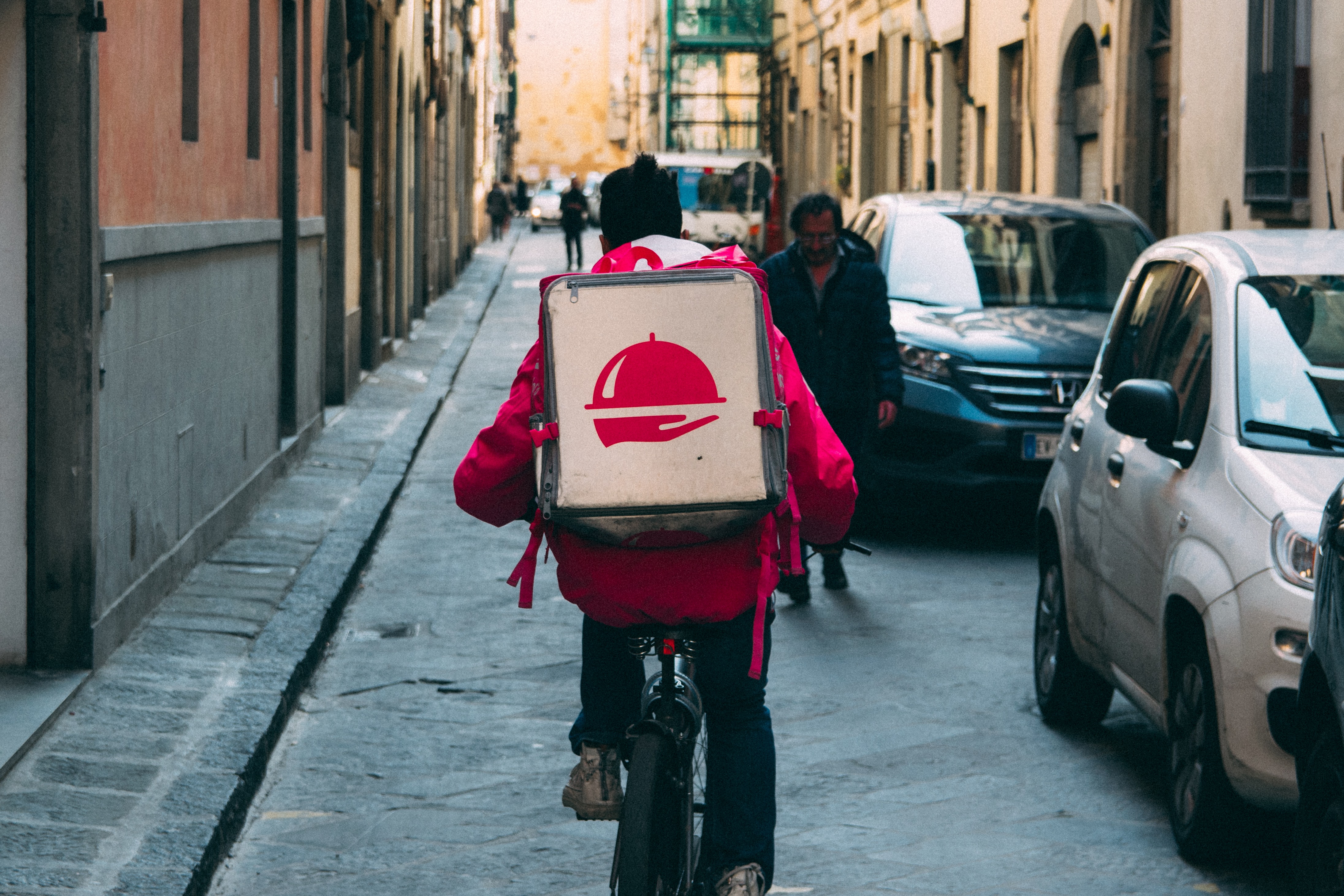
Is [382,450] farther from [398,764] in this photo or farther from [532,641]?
[398,764]

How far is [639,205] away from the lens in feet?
11.8

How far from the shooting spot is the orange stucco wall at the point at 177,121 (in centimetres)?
646

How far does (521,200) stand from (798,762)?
191ft

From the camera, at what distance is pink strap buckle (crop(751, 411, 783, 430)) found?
325cm

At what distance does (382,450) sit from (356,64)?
204 inches

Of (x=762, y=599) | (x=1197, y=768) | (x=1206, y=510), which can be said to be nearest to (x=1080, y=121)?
(x=1206, y=510)

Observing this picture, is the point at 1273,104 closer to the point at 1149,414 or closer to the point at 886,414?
the point at 886,414

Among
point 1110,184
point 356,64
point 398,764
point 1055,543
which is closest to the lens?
point 398,764

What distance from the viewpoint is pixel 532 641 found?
7.26 meters

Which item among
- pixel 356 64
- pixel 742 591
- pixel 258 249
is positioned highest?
pixel 356 64

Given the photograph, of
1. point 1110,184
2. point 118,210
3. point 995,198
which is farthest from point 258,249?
point 1110,184

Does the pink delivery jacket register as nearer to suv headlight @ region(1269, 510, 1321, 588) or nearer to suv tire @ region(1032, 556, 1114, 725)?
suv headlight @ region(1269, 510, 1321, 588)

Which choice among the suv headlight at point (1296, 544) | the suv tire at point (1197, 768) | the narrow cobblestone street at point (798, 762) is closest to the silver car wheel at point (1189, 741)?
the suv tire at point (1197, 768)

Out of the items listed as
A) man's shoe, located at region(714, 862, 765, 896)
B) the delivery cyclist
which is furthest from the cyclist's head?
man's shoe, located at region(714, 862, 765, 896)
